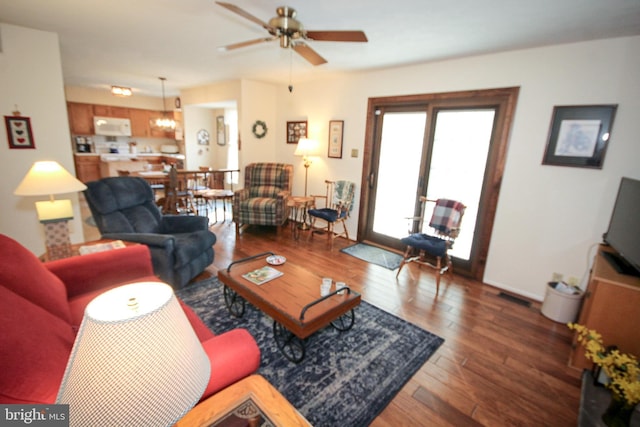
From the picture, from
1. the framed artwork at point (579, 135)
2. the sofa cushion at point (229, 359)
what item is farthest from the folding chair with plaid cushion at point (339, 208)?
the sofa cushion at point (229, 359)

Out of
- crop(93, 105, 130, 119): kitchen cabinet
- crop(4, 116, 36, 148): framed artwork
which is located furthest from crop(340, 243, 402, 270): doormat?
crop(93, 105, 130, 119): kitchen cabinet

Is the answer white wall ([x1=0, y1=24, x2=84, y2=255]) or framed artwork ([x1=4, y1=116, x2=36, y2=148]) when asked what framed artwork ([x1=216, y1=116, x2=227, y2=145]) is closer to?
white wall ([x1=0, y1=24, x2=84, y2=255])

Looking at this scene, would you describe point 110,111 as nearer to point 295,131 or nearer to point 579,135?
point 295,131

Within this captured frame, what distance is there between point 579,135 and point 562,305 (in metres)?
1.56

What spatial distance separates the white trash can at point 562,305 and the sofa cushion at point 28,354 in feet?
11.3

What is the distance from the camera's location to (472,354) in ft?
7.07

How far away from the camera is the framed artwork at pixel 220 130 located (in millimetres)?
7598

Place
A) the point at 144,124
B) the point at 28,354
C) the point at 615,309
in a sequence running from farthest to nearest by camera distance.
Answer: the point at 144,124 → the point at 615,309 → the point at 28,354

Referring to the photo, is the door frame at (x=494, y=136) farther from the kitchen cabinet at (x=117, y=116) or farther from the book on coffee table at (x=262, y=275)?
the kitchen cabinet at (x=117, y=116)

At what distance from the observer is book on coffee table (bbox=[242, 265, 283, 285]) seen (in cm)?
230

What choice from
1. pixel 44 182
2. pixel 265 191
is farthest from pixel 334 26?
pixel 265 191

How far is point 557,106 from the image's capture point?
264 cm

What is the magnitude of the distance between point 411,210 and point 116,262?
3.39 metres

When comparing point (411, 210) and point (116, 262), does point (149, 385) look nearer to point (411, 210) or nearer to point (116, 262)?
point (116, 262)
